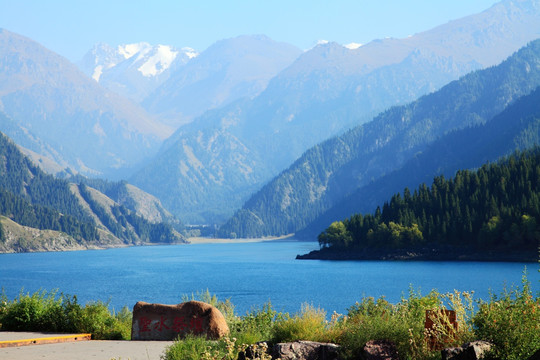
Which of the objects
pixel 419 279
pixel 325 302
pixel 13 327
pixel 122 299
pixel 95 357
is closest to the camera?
pixel 95 357

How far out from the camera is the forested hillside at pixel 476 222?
165000 millimetres

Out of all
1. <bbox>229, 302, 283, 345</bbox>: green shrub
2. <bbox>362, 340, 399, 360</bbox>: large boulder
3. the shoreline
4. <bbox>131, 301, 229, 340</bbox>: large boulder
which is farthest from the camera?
the shoreline

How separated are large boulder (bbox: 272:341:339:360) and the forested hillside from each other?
145103 mm

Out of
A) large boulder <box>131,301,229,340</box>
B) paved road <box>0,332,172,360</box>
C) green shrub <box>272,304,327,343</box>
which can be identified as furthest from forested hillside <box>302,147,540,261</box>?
green shrub <box>272,304,327,343</box>

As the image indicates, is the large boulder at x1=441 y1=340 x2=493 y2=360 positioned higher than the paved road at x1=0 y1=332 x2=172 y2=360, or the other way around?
the large boulder at x1=441 y1=340 x2=493 y2=360

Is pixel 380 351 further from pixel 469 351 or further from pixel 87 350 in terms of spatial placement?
pixel 87 350

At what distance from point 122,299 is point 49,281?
5147 centimetres

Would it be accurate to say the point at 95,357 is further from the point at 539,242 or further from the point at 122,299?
the point at 539,242

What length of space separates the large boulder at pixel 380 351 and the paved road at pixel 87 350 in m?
6.84

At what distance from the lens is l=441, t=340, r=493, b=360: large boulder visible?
1709 centimetres

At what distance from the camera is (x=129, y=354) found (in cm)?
2369

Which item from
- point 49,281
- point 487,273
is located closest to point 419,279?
point 487,273

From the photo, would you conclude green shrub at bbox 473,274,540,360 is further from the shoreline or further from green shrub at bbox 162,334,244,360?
the shoreline

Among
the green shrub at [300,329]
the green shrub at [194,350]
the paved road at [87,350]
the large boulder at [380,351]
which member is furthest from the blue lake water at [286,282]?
the large boulder at [380,351]
